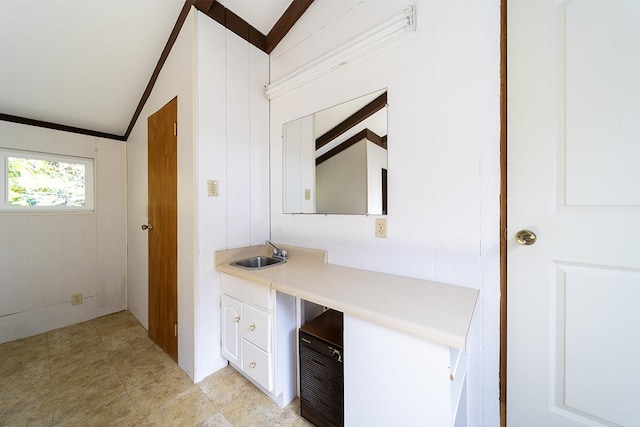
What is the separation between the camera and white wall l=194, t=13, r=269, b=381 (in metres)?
1.56

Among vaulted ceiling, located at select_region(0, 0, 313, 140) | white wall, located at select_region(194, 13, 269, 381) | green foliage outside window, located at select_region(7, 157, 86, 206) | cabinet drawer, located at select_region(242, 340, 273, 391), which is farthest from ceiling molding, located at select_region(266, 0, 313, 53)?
green foliage outside window, located at select_region(7, 157, 86, 206)

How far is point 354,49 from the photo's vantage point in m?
1.40

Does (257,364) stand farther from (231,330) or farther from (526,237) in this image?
(526,237)

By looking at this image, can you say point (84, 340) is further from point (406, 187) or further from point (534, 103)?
point (534, 103)

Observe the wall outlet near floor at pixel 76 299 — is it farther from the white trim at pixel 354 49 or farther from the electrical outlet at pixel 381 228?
the electrical outlet at pixel 381 228

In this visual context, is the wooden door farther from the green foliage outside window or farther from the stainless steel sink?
the green foliage outside window

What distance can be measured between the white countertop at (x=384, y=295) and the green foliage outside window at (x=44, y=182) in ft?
6.96

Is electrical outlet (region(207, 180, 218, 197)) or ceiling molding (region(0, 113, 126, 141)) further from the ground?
ceiling molding (region(0, 113, 126, 141))

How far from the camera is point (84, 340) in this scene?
6.81ft

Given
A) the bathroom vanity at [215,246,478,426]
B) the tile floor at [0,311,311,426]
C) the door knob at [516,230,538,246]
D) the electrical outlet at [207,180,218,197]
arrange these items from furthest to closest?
the electrical outlet at [207,180,218,197], the tile floor at [0,311,311,426], the door knob at [516,230,538,246], the bathroom vanity at [215,246,478,426]

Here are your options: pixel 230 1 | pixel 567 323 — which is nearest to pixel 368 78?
pixel 230 1

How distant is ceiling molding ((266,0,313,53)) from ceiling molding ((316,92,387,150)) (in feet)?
3.11

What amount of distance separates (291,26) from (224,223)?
1.62 metres

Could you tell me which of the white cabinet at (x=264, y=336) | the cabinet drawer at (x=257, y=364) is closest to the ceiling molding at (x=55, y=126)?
the white cabinet at (x=264, y=336)
